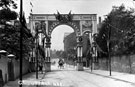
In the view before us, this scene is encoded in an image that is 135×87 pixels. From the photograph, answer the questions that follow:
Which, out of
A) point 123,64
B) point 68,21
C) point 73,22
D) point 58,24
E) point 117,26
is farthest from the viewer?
point 117,26

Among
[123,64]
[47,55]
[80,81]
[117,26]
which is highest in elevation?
[117,26]

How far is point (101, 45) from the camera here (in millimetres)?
66375

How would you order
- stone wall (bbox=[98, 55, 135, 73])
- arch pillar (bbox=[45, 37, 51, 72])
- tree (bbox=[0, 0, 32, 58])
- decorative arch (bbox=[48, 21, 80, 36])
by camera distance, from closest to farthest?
1. tree (bbox=[0, 0, 32, 58])
2. stone wall (bbox=[98, 55, 135, 73])
3. arch pillar (bbox=[45, 37, 51, 72])
4. decorative arch (bbox=[48, 21, 80, 36])

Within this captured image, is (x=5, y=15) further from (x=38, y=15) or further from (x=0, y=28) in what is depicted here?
(x=38, y=15)

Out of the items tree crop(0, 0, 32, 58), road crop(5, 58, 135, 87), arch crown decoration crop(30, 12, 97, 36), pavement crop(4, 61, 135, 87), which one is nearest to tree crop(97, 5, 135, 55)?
arch crown decoration crop(30, 12, 97, 36)

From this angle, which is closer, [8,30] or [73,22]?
[8,30]

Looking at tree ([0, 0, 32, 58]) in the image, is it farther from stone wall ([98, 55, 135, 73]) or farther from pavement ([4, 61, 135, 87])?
stone wall ([98, 55, 135, 73])

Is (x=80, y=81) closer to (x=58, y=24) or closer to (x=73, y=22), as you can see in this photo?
(x=58, y=24)

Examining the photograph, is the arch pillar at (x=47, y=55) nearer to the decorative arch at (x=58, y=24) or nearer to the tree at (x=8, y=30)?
the decorative arch at (x=58, y=24)

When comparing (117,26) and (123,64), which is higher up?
(117,26)

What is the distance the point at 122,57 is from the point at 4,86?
22.9 meters

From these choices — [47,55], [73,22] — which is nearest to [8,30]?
[47,55]

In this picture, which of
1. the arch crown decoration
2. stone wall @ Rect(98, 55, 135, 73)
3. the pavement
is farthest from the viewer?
the arch crown decoration

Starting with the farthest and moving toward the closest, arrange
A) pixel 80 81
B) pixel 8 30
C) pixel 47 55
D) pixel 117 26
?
pixel 117 26, pixel 47 55, pixel 8 30, pixel 80 81
